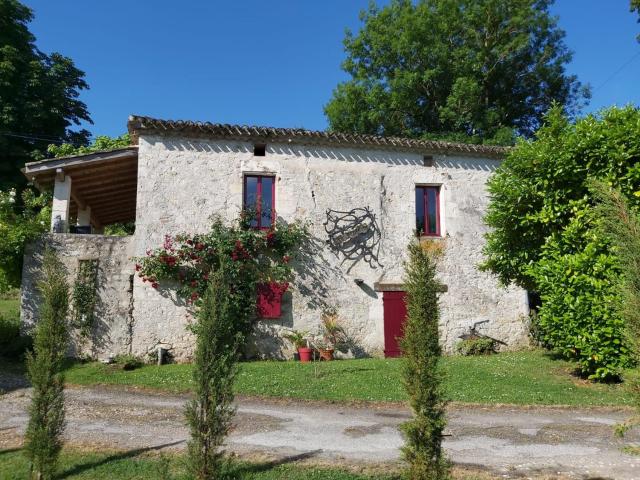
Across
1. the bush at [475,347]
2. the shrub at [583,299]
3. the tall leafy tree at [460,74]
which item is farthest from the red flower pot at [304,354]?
the tall leafy tree at [460,74]

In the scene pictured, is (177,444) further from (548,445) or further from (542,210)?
(542,210)

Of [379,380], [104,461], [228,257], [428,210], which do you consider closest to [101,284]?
[228,257]

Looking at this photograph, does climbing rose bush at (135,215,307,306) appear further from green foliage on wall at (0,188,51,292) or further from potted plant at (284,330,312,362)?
green foliage on wall at (0,188,51,292)

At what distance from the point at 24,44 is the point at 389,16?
18046 millimetres

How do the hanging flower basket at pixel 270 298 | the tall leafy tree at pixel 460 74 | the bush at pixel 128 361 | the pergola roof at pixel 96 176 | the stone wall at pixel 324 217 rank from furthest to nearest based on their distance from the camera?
the tall leafy tree at pixel 460 74
the hanging flower basket at pixel 270 298
the stone wall at pixel 324 217
the pergola roof at pixel 96 176
the bush at pixel 128 361

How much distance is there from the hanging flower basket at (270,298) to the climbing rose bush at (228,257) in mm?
107

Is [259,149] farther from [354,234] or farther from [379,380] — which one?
[379,380]

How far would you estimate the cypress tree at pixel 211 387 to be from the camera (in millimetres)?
4207

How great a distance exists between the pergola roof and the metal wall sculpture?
5652 mm

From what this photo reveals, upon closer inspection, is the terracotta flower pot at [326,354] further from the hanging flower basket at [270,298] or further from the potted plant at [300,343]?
the hanging flower basket at [270,298]

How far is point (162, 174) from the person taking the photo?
12.4m

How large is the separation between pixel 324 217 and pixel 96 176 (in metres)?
6.50

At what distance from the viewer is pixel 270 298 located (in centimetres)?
1238

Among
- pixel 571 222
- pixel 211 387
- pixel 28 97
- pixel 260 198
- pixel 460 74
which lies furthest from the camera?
pixel 460 74
